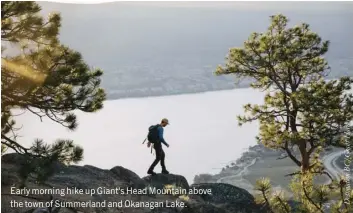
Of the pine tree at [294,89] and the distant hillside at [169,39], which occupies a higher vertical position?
the distant hillside at [169,39]

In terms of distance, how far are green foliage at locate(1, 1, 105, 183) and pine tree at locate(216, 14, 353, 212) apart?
18.6 ft

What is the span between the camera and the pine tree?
33.3 ft

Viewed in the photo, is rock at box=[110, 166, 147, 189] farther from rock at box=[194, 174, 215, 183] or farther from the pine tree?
rock at box=[194, 174, 215, 183]

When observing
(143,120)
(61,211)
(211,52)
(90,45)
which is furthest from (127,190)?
(211,52)

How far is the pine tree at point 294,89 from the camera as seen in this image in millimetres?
10156

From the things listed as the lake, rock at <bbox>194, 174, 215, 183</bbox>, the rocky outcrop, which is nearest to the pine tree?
the rocky outcrop

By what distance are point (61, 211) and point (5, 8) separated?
288cm

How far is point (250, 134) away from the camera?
65.6 m

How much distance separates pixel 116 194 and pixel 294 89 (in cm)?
548

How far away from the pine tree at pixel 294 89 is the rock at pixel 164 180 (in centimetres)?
292

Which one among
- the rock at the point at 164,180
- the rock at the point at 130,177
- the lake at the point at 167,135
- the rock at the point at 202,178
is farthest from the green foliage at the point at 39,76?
the rock at the point at 202,178

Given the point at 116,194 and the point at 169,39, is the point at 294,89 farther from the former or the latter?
the point at 169,39

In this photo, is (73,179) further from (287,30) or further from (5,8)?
(287,30)

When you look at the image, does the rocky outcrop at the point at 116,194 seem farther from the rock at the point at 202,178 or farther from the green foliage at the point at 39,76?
the rock at the point at 202,178
